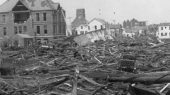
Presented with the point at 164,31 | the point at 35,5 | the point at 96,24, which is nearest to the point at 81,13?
the point at 96,24

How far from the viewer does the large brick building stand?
5747cm

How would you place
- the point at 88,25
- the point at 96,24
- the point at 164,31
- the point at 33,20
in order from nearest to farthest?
1. the point at 33,20
2. the point at 96,24
3. the point at 88,25
4. the point at 164,31

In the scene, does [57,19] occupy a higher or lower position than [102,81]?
higher

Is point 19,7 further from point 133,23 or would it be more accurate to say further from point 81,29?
point 133,23

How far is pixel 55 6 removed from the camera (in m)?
58.2

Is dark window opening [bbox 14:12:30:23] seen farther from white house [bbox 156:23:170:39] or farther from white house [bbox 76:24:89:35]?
white house [bbox 156:23:170:39]

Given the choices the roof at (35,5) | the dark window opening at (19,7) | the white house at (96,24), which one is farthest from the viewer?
the white house at (96,24)

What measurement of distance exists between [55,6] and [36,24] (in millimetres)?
5375

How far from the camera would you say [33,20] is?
58.0m

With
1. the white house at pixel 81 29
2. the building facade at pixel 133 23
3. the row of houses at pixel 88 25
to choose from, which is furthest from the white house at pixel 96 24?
the building facade at pixel 133 23

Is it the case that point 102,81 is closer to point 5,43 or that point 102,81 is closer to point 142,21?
point 5,43

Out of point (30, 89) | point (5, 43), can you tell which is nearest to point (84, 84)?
point (30, 89)

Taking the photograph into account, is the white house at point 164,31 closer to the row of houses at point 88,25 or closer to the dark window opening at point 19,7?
the row of houses at point 88,25

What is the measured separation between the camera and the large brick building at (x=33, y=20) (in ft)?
189
